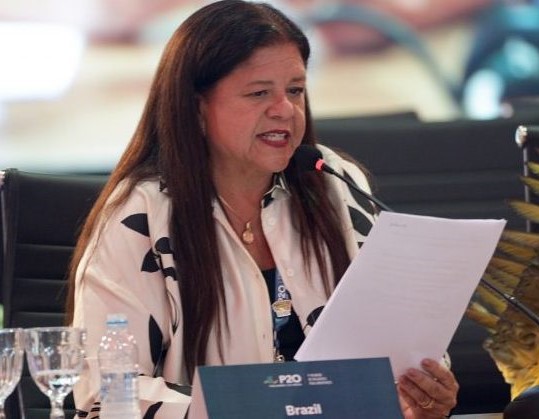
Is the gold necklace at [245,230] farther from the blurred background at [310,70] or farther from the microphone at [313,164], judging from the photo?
the blurred background at [310,70]

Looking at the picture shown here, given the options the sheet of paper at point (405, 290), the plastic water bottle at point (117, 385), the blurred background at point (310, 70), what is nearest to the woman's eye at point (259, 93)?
the sheet of paper at point (405, 290)

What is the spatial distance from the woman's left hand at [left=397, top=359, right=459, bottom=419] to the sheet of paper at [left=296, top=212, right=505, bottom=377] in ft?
0.09

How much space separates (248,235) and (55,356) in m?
0.74

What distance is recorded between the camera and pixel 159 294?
246cm

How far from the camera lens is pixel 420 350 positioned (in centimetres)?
226

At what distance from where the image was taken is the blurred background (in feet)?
16.0

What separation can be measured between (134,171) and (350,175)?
1.35ft

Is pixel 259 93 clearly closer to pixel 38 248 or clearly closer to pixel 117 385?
pixel 38 248

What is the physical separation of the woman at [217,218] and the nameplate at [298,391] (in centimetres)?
44

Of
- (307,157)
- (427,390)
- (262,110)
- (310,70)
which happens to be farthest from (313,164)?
(310,70)

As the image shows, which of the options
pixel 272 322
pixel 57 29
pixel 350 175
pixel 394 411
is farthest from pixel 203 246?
pixel 57 29

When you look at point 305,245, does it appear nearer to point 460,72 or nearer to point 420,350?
point 420,350

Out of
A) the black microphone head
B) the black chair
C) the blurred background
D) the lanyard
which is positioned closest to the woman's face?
the black microphone head

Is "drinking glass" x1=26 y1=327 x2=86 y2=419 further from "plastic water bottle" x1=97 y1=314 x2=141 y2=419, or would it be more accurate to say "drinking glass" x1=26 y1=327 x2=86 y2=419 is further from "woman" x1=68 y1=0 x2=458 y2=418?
"woman" x1=68 y1=0 x2=458 y2=418
